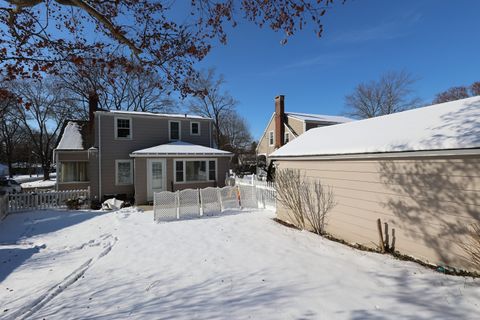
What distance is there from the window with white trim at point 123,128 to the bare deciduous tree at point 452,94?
4881cm

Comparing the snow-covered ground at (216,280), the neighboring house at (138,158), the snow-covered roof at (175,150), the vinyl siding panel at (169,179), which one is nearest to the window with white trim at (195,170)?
the neighboring house at (138,158)

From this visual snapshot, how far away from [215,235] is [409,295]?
16.5 feet

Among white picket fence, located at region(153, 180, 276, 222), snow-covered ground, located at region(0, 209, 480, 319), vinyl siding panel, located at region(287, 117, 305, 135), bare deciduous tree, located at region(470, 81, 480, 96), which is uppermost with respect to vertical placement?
bare deciduous tree, located at region(470, 81, 480, 96)

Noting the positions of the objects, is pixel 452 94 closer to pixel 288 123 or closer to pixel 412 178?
pixel 288 123

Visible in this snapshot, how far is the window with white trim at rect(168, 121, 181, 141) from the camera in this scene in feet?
56.6

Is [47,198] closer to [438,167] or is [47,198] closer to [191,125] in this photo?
[191,125]

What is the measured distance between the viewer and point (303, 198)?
8.29 meters

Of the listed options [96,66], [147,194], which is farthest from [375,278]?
Result: [147,194]

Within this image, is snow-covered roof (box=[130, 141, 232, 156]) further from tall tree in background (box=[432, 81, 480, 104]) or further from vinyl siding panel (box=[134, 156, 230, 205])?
tall tree in background (box=[432, 81, 480, 104])

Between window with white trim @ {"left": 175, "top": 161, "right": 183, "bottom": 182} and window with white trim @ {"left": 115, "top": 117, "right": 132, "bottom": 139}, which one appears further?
window with white trim @ {"left": 115, "top": 117, "right": 132, "bottom": 139}

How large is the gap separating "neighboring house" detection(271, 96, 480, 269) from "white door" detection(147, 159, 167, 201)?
31.3 ft

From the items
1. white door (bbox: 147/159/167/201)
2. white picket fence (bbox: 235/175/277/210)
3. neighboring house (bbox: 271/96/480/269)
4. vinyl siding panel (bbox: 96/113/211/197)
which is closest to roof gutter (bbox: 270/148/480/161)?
neighboring house (bbox: 271/96/480/269)

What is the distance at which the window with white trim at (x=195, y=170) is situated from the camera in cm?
1509

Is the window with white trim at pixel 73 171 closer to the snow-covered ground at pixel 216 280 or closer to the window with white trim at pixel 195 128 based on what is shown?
the window with white trim at pixel 195 128
